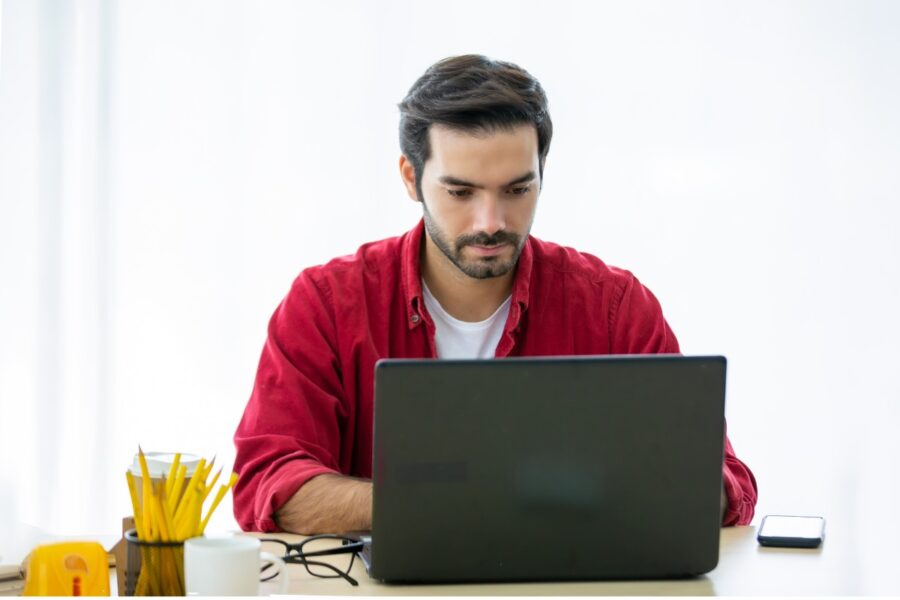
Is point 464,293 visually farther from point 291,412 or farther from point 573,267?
point 291,412

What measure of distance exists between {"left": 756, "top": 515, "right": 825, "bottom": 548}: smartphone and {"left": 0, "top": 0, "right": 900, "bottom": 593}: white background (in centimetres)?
121

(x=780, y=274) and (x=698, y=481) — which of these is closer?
(x=698, y=481)

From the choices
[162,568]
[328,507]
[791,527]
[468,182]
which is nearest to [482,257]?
[468,182]

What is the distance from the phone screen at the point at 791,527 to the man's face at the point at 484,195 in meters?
0.59

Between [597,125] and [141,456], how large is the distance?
6.17 ft

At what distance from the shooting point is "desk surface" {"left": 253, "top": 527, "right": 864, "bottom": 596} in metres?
1.25

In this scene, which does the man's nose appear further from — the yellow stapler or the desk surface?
the yellow stapler

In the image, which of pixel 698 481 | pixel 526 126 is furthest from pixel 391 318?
pixel 698 481

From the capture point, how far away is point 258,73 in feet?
9.24

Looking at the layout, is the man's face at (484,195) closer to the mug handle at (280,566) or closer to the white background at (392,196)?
the mug handle at (280,566)

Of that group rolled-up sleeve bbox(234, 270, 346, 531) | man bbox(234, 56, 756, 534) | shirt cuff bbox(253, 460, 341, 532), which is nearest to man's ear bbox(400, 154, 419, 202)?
man bbox(234, 56, 756, 534)

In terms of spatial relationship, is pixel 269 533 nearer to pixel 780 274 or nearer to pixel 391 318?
pixel 391 318

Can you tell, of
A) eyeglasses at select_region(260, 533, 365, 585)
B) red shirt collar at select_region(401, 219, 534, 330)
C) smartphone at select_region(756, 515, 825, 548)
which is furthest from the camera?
red shirt collar at select_region(401, 219, 534, 330)

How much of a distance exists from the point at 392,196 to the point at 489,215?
1.03m
